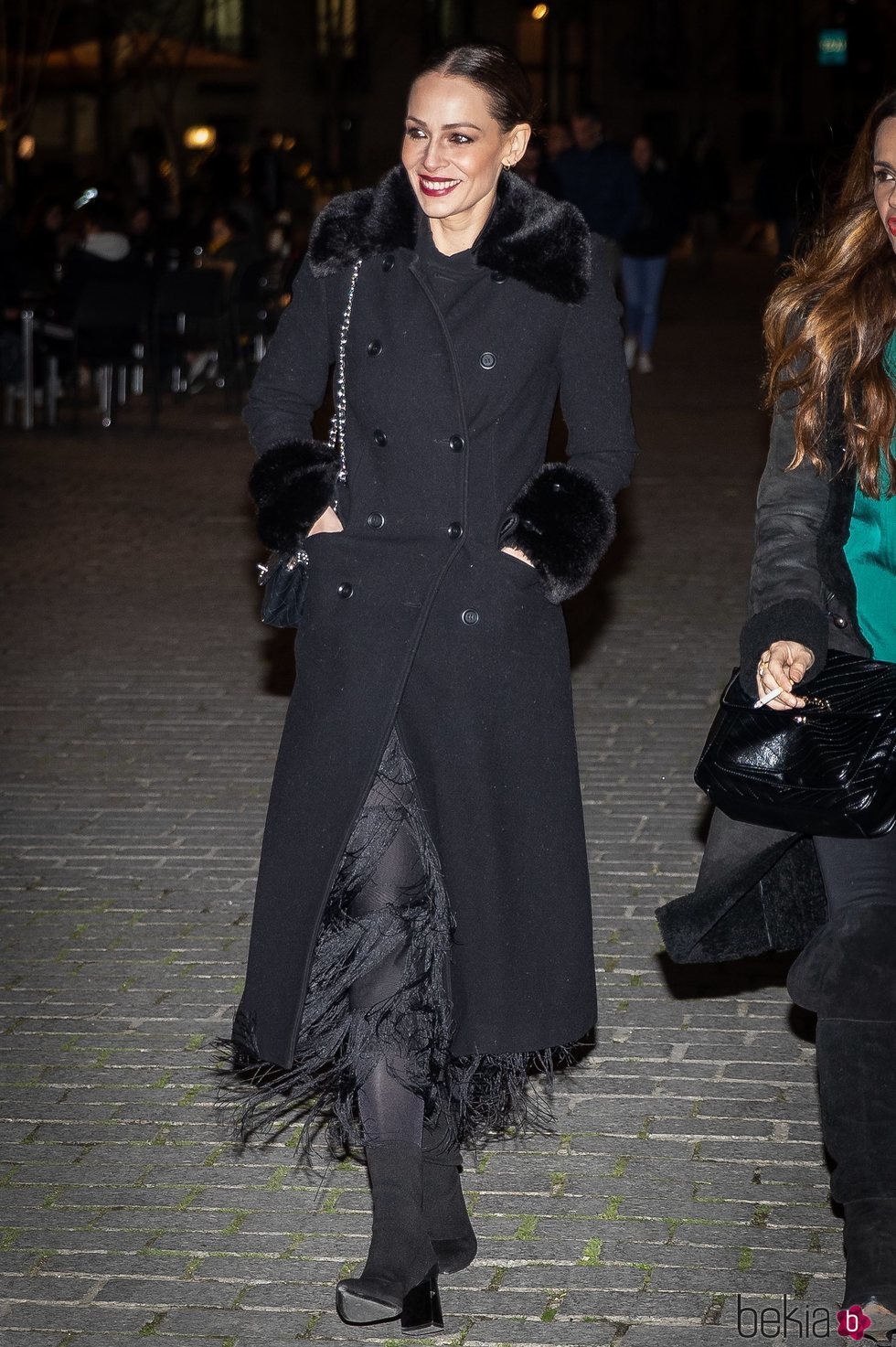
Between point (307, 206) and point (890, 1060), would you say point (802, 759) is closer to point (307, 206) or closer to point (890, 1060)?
point (890, 1060)

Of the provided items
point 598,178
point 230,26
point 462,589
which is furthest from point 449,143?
point 230,26

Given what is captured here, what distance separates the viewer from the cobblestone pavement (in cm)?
370

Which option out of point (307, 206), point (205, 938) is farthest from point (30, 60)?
point (205, 938)

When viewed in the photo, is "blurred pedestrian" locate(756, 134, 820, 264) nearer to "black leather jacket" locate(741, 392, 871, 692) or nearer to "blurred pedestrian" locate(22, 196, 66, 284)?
"blurred pedestrian" locate(22, 196, 66, 284)

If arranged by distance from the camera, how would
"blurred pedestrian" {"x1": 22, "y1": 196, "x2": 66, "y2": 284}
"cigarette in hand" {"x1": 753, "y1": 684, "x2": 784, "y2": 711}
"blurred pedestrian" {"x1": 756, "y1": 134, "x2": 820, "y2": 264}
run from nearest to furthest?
"cigarette in hand" {"x1": 753, "y1": 684, "x2": 784, "y2": 711} < "blurred pedestrian" {"x1": 22, "y1": 196, "x2": 66, "y2": 284} < "blurred pedestrian" {"x1": 756, "y1": 134, "x2": 820, "y2": 264}

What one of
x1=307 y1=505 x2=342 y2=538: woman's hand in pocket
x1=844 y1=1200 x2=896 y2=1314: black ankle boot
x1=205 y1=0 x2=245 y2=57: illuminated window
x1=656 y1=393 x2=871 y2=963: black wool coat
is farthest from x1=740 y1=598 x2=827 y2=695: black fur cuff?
Answer: x1=205 y1=0 x2=245 y2=57: illuminated window

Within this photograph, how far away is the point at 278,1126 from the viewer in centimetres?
449

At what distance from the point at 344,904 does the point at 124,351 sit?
1342cm

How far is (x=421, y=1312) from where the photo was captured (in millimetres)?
3582

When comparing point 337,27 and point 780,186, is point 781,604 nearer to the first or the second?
point 780,186

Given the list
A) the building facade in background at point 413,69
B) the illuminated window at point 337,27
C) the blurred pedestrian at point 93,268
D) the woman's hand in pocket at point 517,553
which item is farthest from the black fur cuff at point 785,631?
the illuminated window at point 337,27

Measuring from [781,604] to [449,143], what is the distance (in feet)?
3.27

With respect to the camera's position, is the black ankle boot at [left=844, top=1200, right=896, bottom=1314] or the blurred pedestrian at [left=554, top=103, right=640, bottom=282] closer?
the black ankle boot at [left=844, top=1200, right=896, bottom=1314]

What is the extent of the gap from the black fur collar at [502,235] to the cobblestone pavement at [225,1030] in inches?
69.7
